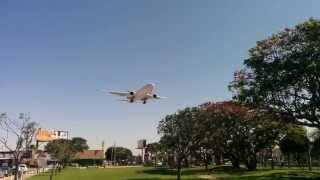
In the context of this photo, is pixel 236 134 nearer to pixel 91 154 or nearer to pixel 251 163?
pixel 251 163

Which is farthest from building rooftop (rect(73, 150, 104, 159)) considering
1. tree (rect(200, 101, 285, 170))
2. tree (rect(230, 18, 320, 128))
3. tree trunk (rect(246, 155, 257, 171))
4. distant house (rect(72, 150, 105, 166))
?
tree (rect(230, 18, 320, 128))

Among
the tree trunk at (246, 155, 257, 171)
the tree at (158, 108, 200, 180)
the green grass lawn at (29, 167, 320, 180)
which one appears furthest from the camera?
the tree trunk at (246, 155, 257, 171)

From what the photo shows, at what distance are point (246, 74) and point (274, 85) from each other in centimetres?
424

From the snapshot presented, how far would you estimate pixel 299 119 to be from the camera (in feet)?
137

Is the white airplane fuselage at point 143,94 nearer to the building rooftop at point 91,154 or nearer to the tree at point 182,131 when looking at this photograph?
the tree at point 182,131

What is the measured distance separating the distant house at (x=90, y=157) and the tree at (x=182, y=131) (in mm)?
108084

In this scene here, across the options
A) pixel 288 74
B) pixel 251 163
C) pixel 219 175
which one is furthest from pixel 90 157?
pixel 288 74

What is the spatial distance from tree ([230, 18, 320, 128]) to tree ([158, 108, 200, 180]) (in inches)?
593

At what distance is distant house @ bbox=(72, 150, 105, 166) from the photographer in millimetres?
166125

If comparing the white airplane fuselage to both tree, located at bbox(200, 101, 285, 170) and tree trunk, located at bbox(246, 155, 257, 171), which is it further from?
tree trunk, located at bbox(246, 155, 257, 171)

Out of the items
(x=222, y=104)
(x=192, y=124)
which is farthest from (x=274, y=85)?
(x=222, y=104)

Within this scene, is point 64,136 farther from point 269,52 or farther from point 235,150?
point 269,52

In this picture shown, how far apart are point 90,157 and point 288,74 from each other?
143083 mm

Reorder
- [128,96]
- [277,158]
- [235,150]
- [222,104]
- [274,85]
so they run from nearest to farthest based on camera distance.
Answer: [128,96] < [274,85] < [222,104] < [235,150] < [277,158]
